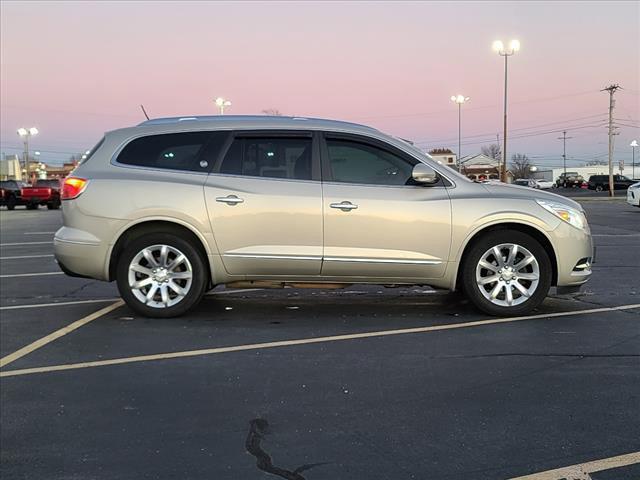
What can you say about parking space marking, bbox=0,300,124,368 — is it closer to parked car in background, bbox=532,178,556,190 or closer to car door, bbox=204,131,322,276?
car door, bbox=204,131,322,276

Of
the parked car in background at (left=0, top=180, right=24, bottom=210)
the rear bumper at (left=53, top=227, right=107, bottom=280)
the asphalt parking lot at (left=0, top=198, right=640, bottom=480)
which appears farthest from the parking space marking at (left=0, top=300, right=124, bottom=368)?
the parked car in background at (left=0, top=180, right=24, bottom=210)

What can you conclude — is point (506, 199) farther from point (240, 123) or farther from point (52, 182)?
point (52, 182)

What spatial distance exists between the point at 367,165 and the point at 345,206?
0.50m

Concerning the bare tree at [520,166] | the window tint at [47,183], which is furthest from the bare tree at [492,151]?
the window tint at [47,183]

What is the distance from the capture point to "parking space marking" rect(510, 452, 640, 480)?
287 centimetres

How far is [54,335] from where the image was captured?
17.9 ft

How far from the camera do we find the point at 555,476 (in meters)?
2.88

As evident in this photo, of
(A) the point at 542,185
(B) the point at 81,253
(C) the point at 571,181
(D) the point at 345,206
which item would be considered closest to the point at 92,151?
(B) the point at 81,253

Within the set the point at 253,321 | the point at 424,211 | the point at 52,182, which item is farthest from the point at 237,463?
the point at 52,182

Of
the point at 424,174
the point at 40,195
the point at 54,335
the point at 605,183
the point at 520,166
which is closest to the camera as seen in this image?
the point at 54,335

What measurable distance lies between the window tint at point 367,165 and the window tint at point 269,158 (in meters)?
0.28

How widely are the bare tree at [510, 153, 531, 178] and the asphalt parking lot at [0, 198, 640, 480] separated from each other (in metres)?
119

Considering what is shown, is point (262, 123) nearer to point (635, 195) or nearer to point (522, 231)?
point (522, 231)

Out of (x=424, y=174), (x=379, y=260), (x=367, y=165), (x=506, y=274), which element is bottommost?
(x=506, y=274)
